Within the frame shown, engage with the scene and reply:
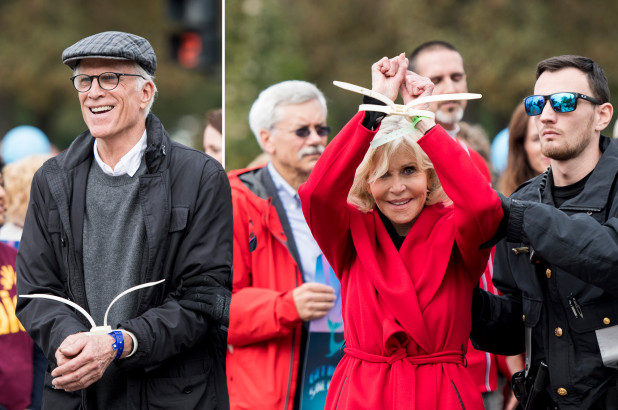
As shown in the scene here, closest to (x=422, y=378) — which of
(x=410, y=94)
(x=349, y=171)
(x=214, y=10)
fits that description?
(x=349, y=171)

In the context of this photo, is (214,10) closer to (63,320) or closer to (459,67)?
(459,67)

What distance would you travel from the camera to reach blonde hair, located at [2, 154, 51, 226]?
6773mm

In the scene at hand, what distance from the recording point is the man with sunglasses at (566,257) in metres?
4.11

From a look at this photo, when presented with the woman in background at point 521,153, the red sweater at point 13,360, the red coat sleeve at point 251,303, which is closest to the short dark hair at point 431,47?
the woman in background at point 521,153

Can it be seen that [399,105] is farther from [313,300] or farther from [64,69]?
[64,69]

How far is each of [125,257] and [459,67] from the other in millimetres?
2805

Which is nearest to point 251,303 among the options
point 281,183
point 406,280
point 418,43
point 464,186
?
point 281,183

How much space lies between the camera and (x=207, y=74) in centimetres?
2398

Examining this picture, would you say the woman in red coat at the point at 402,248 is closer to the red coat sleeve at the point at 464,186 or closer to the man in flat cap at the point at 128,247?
the red coat sleeve at the point at 464,186

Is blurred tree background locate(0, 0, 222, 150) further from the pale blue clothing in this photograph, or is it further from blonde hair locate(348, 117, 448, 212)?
blonde hair locate(348, 117, 448, 212)

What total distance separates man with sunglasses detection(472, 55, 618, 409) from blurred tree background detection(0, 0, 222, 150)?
1688 centimetres

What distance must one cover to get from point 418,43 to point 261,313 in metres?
13.5

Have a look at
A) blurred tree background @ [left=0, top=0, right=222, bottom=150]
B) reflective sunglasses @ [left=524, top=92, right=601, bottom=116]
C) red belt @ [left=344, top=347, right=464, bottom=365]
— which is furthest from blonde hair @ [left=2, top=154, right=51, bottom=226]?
blurred tree background @ [left=0, top=0, right=222, bottom=150]

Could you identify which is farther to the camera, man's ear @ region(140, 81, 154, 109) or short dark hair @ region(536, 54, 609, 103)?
man's ear @ region(140, 81, 154, 109)
